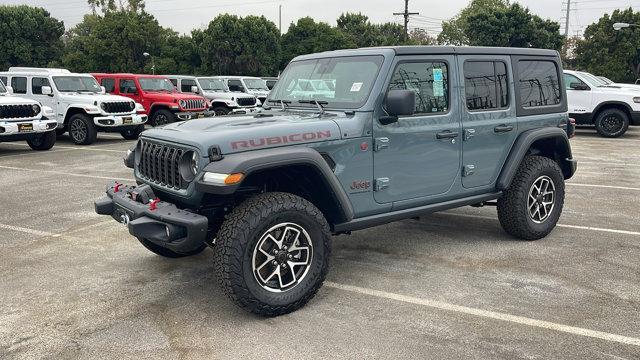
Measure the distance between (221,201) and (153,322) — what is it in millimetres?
941

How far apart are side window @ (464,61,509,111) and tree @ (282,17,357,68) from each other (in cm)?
4247

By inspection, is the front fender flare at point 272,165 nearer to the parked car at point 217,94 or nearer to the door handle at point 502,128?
the door handle at point 502,128

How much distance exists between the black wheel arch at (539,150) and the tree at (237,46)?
38.8 metres

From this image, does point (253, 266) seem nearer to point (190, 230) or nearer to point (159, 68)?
point (190, 230)

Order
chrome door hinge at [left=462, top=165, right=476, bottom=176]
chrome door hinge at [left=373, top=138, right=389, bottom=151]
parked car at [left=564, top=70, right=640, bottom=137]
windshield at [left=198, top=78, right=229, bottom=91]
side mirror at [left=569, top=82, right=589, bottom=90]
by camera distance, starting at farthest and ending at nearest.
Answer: windshield at [left=198, top=78, right=229, bottom=91] < side mirror at [left=569, top=82, right=589, bottom=90] < parked car at [left=564, top=70, right=640, bottom=137] < chrome door hinge at [left=462, top=165, right=476, bottom=176] < chrome door hinge at [left=373, top=138, right=389, bottom=151]

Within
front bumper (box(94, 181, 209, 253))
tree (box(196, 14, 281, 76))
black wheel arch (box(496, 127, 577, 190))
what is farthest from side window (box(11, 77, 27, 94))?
tree (box(196, 14, 281, 76))

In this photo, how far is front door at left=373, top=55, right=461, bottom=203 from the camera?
424 cm

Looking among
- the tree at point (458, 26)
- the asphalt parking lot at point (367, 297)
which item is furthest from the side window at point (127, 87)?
the tree at point (458, 26)

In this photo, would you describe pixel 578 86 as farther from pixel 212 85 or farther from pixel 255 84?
pixel 212 85

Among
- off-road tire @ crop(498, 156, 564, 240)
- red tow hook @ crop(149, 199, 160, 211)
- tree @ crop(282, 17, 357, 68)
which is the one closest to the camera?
red tow hook @ crop(149, 199, 160, 211)

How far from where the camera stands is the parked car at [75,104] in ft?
45.3

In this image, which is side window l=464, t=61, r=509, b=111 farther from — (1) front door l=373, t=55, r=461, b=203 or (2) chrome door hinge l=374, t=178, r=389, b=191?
(2) chrome door hinge l=374, t=178, r=389, b=191

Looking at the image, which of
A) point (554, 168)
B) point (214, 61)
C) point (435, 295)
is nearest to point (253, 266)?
point (435, 295)

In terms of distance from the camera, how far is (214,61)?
43.5 m
